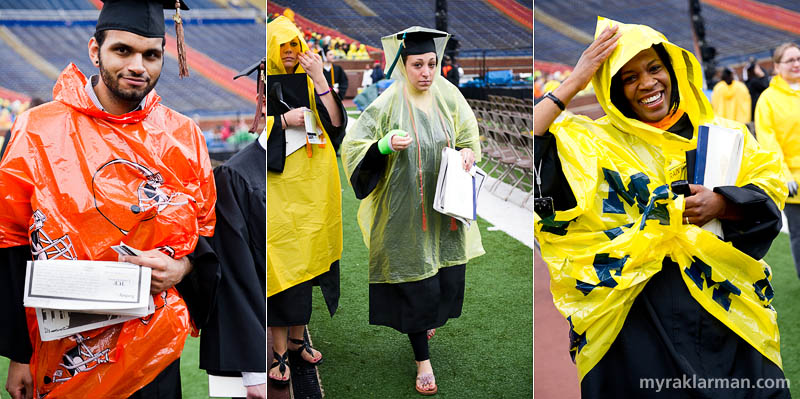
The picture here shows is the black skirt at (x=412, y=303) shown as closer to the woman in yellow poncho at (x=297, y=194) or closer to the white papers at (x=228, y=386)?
the woman in yellow poncho at (x=297, y=194)

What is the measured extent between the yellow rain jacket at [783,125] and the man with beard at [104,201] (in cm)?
336

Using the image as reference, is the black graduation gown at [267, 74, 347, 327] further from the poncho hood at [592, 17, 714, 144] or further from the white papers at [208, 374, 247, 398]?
the poncho hood at [592, 17, 714, 144]

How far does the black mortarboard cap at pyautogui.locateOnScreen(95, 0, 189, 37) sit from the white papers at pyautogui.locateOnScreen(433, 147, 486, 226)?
A: 107 centimetres

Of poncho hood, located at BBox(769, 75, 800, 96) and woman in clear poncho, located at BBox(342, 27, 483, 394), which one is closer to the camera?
woman in clear poncho, located at BBox(342, 27, 483, 394)

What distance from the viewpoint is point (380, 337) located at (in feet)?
9.12

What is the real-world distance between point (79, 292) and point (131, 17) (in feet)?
2.67

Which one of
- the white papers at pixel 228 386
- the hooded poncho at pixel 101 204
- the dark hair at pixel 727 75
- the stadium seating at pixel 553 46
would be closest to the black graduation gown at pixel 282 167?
the white papers at pixel 228 386

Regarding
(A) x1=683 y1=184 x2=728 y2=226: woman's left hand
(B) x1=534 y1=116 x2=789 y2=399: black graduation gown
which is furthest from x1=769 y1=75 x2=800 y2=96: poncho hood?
(A) x1=683 y1=184 x2=728 y2=226: woman's left hand

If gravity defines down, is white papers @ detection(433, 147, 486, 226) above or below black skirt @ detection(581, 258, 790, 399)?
above

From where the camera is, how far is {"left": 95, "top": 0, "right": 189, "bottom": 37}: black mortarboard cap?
211 centimetres

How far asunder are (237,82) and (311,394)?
1185mm

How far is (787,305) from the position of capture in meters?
4.55

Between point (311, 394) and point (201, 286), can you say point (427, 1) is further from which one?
point (311, 394)

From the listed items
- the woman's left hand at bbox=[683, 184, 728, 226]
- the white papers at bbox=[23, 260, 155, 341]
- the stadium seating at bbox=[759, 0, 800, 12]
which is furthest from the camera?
the stadium seating at bbox=[759, 0, 800, 12]
